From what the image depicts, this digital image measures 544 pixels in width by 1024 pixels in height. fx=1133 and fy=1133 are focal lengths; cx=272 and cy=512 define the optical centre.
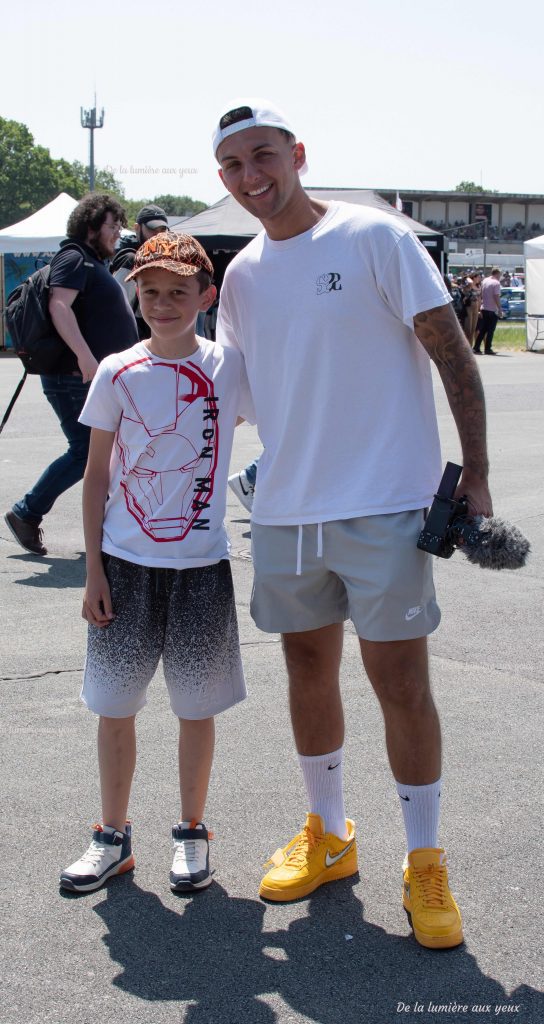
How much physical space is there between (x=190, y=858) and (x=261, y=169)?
1760 mm

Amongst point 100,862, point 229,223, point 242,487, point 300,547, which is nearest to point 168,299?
point 300,547

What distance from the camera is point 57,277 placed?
618cm

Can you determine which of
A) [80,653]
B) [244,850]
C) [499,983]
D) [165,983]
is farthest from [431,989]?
[80,653]

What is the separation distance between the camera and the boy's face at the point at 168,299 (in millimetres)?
2842

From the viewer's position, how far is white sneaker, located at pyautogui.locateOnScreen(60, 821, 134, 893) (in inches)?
115

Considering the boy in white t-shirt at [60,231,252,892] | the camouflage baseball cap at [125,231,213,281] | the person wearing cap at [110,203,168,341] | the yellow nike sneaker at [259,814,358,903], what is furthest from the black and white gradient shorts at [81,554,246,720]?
the person wearing cap at [110,203,168,341]

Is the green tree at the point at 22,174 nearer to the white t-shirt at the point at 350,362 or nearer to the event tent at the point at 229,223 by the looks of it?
the event tent at the point at 229,223

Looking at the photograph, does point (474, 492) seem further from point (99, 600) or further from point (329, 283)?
point (99, 600)

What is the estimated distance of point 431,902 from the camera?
8.82ft

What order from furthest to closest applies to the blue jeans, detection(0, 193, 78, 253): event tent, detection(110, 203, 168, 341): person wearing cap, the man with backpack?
detection(0, 193, 78, 253): event tent < detection(110, 203, 168, 341): person wearing cap < the blue jeans < the man with backpack

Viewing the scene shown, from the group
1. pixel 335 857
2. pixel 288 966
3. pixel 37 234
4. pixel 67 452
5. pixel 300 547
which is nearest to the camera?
pixel 288 966

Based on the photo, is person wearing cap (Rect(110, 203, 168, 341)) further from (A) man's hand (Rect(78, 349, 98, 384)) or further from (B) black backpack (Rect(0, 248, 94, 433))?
(A) man's hand (Rect(78, 349, 98, 384))

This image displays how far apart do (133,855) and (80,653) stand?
5.95 ft

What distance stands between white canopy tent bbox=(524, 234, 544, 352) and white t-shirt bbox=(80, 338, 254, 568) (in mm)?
24397
